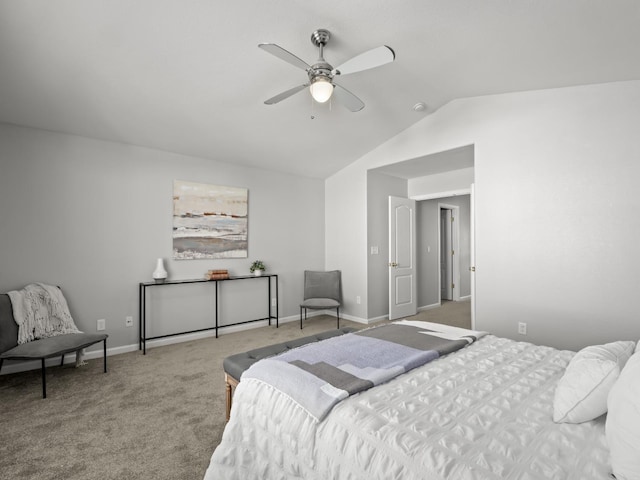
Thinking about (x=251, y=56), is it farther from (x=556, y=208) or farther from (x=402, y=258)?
(x=402, y=258)

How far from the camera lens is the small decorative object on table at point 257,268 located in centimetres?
473

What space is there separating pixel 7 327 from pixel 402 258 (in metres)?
4.79

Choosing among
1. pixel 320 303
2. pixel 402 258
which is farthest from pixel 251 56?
pixel 402 258

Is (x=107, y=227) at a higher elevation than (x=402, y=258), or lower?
higher

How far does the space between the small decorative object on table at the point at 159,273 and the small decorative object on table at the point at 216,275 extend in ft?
1.84

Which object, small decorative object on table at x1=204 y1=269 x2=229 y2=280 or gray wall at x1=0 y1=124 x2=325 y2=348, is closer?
gray wall at x1=0 y1=124 x2=325 y2=348

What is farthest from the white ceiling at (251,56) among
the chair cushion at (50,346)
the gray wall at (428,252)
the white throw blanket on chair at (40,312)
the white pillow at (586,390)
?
the gray wall at (428,252)

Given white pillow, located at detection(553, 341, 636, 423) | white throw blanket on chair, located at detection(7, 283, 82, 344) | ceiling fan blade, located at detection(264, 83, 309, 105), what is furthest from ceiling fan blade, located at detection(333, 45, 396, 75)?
white throw blanket on chair, located at detection(7, 283, 82, 344)

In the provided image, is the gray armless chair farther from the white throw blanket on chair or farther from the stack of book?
the white throw blanket on chair

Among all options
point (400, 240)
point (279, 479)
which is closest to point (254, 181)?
point (400, 240)

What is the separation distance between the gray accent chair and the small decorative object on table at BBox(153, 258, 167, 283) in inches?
39.1

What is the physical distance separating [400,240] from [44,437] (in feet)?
15.2

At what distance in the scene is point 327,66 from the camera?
2.38 metres

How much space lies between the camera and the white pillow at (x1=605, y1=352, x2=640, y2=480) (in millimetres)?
912
